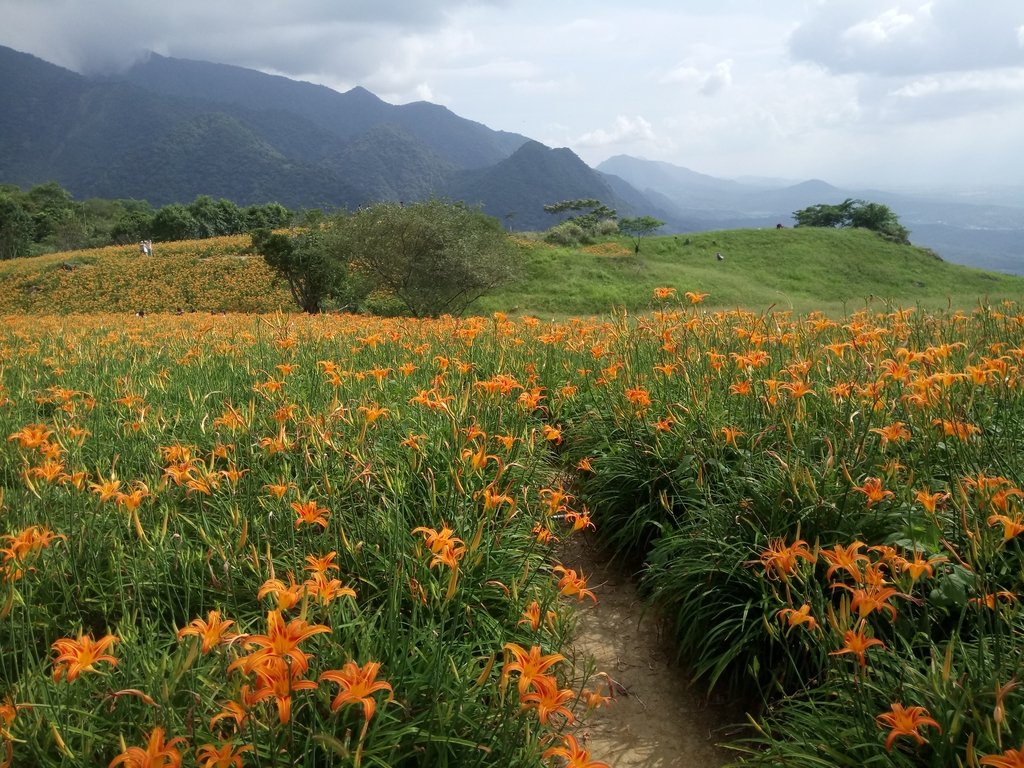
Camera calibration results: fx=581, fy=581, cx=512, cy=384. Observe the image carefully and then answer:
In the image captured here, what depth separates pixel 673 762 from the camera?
7.34ft

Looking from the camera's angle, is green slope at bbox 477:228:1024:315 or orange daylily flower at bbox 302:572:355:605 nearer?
orange daylily flower at bbox 302:572:355:605

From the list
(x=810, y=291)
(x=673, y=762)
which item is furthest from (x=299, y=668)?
(x=810, y=291)

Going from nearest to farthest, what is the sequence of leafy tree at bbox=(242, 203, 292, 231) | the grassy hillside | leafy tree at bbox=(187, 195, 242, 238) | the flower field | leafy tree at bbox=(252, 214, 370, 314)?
the flower field
leafy tree at bbox=(252, 214, 370, 314)
the grassy hillside
leafy tree at bbox=(242, 203, 292, 231)
leafy tree at bbox=(187, 195, 242, 238)

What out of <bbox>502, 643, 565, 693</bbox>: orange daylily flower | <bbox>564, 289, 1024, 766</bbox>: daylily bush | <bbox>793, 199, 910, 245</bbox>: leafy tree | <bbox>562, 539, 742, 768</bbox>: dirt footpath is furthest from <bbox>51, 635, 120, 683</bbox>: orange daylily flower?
<bbox>793, 199, 910, 245</bbox>: leafy tree

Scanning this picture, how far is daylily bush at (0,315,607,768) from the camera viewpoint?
4.34ft

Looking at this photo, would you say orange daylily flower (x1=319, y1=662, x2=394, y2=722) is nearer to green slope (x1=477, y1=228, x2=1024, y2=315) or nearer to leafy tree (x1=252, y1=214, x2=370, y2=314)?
leafy tree (x1=252, y1=214, x2=370, y2=314)

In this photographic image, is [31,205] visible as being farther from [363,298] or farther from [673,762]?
[673,762]

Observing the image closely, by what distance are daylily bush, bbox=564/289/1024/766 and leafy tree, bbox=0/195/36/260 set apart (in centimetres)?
6176

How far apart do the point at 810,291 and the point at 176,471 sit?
108ft

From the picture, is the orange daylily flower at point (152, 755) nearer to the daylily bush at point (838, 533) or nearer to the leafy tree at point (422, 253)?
the daylily bush at point (838, 533)

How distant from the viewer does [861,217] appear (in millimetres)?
49156

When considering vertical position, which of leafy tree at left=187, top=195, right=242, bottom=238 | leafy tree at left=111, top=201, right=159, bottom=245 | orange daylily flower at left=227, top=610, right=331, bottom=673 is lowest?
orange daylily flower at left=227, top=610, right=331, bottom=673

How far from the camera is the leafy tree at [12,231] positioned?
4856 centimetres

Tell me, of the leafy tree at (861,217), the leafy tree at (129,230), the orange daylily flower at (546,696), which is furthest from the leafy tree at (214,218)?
the orange daylily flower at (546,696)
